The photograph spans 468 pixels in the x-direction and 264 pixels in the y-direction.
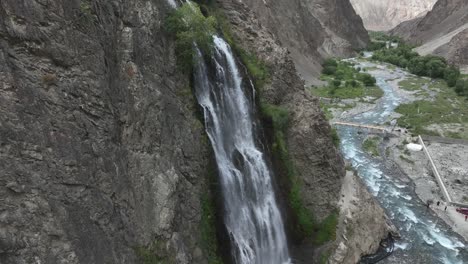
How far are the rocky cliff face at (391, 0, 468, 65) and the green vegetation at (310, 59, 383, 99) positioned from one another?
2817cm

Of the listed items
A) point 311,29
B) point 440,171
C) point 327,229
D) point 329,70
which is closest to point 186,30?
point 327,229

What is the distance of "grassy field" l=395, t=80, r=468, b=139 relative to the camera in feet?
189

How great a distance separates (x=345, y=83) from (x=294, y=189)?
60.2 meters

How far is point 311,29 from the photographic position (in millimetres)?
101812

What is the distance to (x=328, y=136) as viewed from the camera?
29.3 metres

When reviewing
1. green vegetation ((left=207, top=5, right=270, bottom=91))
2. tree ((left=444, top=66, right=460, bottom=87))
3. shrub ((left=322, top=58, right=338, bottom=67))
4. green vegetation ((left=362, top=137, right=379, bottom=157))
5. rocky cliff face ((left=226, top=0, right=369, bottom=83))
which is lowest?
green vegetation ((left=362, top=137, right=379, bottom=157))

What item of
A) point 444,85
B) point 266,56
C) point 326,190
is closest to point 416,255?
point 326,190

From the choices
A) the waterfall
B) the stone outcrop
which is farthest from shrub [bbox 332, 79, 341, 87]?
the waterfall

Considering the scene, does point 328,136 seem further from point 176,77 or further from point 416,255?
point 176,77

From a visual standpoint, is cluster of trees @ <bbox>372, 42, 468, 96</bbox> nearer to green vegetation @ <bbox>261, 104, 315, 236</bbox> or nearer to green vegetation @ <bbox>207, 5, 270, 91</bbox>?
green vegetation @ <bbox>207, 5, 270, 91</bbox>

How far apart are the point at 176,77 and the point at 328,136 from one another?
13068mm

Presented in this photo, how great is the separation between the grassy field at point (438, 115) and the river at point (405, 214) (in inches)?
379

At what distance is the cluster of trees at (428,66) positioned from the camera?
83556 millimetres

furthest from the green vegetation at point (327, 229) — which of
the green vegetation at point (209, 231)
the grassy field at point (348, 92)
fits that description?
the grassy field at point (348, 92)
